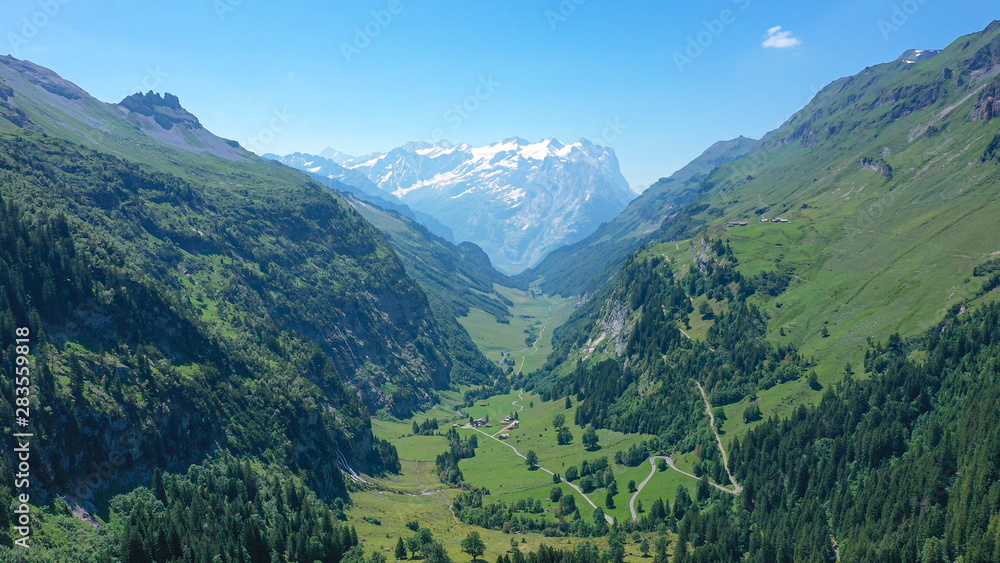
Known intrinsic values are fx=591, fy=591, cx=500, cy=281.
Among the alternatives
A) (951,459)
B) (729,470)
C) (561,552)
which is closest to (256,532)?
(561,552)

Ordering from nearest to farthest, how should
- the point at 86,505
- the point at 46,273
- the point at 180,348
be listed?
1. the point at 86,505
2. the point at 46,273
3. the point at 180,348

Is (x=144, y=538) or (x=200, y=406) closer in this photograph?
(x=144, y=538)

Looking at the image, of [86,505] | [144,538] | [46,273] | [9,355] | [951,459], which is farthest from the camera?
[951,459]

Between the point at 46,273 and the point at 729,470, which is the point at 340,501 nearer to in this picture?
the point at 46,273

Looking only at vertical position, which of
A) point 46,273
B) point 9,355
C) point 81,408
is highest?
point 46,273

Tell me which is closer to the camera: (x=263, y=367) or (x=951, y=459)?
(x=951, y=459)

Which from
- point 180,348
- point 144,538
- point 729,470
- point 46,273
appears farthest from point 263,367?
point 729,470

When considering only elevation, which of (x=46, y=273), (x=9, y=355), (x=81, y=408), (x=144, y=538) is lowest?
(x=144, y=538)

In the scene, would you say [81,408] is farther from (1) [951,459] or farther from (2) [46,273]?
(1) [951,459]

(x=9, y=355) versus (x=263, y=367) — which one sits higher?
(x=9, y=355)
